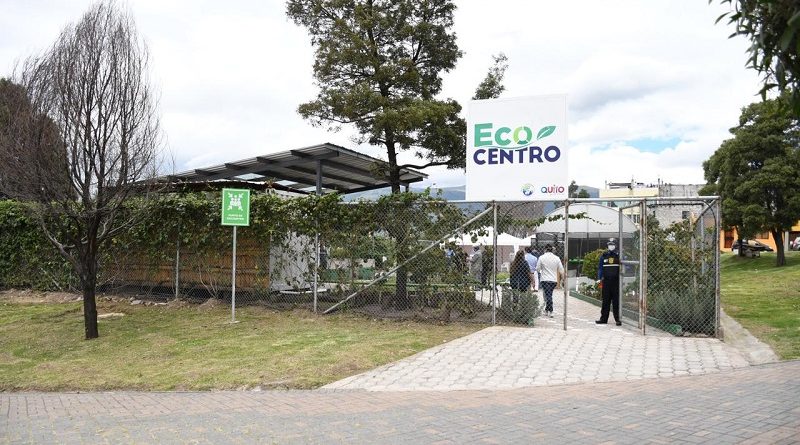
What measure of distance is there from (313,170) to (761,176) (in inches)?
884

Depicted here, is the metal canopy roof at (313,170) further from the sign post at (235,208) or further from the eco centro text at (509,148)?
the eco centro text at (509,148)

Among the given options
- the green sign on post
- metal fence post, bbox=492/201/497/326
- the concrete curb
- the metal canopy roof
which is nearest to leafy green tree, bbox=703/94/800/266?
the metal canopy roof

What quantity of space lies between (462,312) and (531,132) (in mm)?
3580

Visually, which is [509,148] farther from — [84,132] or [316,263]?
[84,132]

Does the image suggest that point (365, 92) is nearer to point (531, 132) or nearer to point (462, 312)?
point (531, 132)

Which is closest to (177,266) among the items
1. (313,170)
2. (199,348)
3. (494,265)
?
(199,348)

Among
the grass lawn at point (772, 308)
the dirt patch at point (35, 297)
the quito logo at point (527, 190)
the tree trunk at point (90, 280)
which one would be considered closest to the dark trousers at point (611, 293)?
the quito logo at point (527, 190)

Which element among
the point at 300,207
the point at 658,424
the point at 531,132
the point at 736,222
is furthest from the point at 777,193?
the point at 658,424

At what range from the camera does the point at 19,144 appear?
9.88 metres

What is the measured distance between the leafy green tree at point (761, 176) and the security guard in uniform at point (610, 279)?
20329 mm

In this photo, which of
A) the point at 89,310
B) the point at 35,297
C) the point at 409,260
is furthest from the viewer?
the point at 35,297

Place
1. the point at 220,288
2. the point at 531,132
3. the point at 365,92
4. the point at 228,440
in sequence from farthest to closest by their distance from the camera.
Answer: the point at 220,288 → the point at 365,92 → the point at 531,132 → the point at 228,440

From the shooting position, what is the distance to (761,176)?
28.6 m

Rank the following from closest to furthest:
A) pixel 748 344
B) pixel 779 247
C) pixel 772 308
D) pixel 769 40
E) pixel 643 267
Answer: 1. pixel 769 40
2. pixel 748 344
3. pixel 643 267
4. pixel 772 308
5. pixel 779 247
